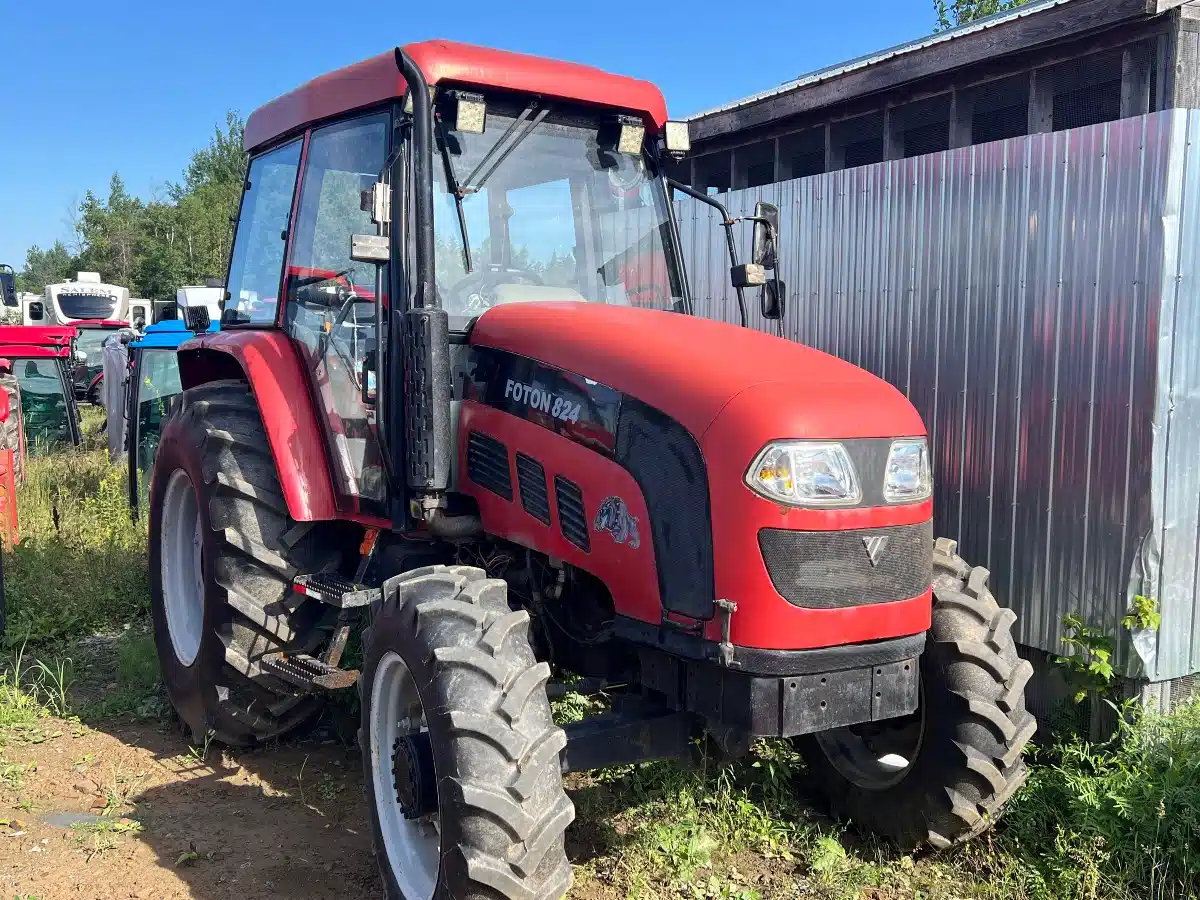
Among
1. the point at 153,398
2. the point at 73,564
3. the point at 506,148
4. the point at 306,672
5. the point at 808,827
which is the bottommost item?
the point at 808,827

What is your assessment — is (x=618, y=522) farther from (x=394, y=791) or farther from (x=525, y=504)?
(x=394, y=791)

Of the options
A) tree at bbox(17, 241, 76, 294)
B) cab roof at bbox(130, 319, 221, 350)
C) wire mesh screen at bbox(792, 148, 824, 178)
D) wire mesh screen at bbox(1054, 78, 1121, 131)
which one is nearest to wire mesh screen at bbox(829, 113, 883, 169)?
wire mesh screen at bbox(792, 148, 824, 178)

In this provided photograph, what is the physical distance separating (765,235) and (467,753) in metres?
2.25

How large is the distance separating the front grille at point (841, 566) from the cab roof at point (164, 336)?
761 centimetres

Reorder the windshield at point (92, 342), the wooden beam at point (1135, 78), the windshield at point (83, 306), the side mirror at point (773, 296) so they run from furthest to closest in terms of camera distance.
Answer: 1. the windshield at point (83, 306)
2. the windshield at point (92, 342)
3. the wooden beam at point (1135, 78)
4. the side mirror at point (773, 296)

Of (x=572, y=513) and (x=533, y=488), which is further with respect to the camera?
(x=533, y=488)

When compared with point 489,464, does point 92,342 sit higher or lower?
lower

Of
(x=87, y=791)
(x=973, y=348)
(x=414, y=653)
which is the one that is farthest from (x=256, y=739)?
(x=973, y=348)

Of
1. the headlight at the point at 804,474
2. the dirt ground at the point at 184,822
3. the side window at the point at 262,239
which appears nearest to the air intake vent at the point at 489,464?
the headlight at the point at 804,474

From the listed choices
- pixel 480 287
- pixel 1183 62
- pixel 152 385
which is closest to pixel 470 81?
pixel 480 287

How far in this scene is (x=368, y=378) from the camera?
4.05 metres

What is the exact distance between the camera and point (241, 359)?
442 cm

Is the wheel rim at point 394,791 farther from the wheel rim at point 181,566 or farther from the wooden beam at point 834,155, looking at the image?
the wooden beam at point 834,155

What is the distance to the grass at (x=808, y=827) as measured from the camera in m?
3.60
